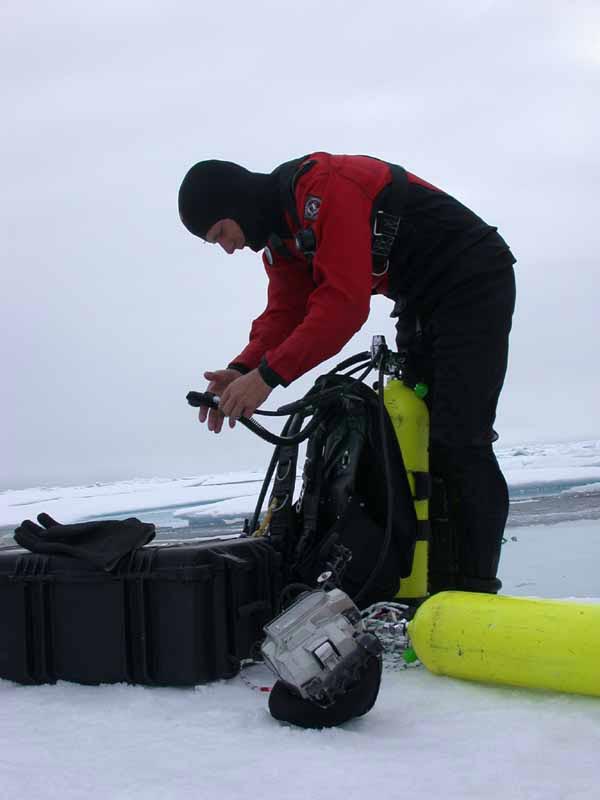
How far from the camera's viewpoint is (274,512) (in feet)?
7.55

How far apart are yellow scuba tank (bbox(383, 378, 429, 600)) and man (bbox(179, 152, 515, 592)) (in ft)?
0.20

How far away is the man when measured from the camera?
2176 millimetres

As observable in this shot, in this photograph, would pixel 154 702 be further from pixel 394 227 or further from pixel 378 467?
pixel 394 227

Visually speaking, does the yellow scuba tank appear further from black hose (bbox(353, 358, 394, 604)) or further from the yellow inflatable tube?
the yellow inflatable tube

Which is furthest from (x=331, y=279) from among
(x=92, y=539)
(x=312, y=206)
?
(x=92, y=539)

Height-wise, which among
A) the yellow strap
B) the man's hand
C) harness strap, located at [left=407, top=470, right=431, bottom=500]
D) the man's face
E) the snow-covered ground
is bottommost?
the snow-covered ground

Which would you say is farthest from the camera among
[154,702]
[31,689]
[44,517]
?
[44,517]

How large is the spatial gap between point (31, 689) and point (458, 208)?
5.97ft

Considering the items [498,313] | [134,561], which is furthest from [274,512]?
[498,313]

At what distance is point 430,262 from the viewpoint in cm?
243

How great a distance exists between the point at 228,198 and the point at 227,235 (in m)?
0.12

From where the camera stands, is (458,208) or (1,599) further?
(458,208)

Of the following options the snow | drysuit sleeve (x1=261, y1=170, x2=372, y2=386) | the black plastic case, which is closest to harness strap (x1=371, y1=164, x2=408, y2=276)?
drysuit sleeve (x1=261, y1=170, x2=372, y2=386)

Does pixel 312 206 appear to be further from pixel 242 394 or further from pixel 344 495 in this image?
pixel 344 495
